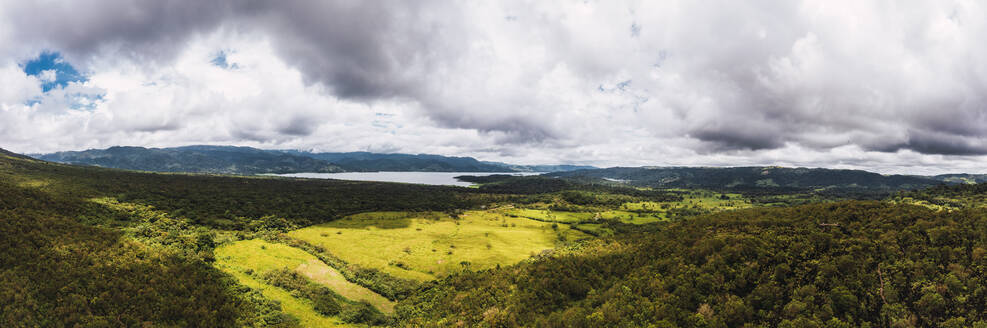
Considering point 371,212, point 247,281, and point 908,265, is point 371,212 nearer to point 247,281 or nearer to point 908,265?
point 247,281

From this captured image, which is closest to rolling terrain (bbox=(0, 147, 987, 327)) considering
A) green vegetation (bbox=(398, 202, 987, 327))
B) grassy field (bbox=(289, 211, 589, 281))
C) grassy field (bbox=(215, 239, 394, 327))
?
green vegetation (bbox=(398, 202, 987, 327))

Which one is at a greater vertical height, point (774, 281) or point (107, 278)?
point (774, 281)

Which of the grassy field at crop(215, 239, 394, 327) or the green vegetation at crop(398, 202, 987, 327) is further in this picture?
the grassy field at crop(215, 239, 394, 327)

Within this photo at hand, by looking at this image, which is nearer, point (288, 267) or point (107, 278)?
point (107, 278)

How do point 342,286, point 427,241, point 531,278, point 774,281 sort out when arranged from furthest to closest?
point 427,241, point 342,286, point 531,278, point 774,281

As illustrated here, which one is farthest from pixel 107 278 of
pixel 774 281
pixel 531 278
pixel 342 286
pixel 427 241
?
pixel 774 281

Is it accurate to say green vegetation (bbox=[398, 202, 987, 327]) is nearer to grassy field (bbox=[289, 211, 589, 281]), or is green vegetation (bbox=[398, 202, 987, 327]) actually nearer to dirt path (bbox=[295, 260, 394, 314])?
dirt path (bbox=[295, 260, 394, 314])

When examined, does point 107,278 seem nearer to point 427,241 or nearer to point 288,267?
point 288,267

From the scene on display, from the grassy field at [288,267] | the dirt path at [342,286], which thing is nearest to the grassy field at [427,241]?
the dirt path at [342,286]
